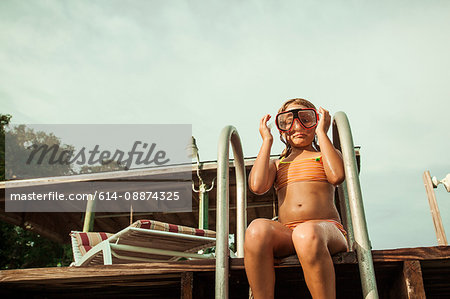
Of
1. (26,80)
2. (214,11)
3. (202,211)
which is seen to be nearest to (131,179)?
(202,211)

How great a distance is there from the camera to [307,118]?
1992 millimetres

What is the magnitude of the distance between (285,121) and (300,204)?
50 centimetres

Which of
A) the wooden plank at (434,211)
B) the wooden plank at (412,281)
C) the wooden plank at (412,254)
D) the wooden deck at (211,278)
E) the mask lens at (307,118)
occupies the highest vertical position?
the wooden plank at (434,211)

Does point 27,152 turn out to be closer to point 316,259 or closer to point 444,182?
point 444,182

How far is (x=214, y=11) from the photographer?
10.9 m

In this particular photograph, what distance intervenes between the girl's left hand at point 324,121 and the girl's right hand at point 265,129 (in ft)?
0.86

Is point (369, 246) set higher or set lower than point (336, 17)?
lower

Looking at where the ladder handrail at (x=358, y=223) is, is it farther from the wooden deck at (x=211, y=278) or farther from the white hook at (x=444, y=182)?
the white hook at (x=444, y=182)

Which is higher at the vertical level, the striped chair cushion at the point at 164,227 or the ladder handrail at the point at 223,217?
the striped chair cushion at the point at 164,227

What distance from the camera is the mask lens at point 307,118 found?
6.48 ft

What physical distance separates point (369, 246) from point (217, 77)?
15617mm

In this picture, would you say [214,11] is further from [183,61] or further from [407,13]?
[183,61]

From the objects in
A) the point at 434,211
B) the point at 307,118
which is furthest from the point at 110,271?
the point at 434,211

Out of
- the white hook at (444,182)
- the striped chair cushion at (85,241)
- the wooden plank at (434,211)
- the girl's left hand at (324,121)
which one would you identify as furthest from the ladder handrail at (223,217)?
the white hook at (444,182)
